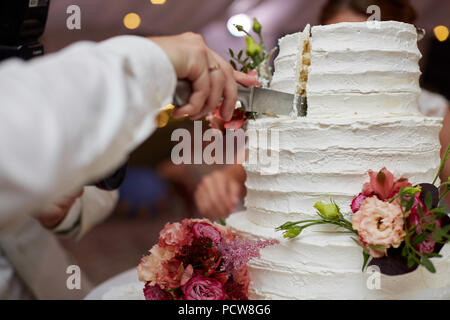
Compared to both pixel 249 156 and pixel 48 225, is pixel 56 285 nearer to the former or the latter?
pixel 48 225

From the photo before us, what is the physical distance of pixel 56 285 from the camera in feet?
6.24

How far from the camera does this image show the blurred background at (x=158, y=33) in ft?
13.4

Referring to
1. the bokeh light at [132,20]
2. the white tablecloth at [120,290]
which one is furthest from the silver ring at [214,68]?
the bokeh light at [132,20]

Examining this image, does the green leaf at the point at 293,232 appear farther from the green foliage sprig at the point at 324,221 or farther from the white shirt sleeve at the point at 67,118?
the white shirt sleeve at the point at 67,118

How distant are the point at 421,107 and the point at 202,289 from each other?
2335mm

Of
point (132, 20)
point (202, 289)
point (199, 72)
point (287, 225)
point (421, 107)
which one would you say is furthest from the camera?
point (132, 20)

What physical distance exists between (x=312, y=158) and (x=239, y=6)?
3817mm

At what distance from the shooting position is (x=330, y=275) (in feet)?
3.93

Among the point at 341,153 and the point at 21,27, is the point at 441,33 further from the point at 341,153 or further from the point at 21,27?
the point at 21,27

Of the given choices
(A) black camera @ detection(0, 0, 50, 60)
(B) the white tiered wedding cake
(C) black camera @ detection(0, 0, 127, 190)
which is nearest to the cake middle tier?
(B) the white tiered wedding cake

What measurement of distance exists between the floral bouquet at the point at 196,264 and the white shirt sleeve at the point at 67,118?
56 centimetres

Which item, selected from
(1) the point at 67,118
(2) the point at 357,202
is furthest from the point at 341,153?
(1) the point at 67,118

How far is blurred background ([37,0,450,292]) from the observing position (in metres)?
4.09
